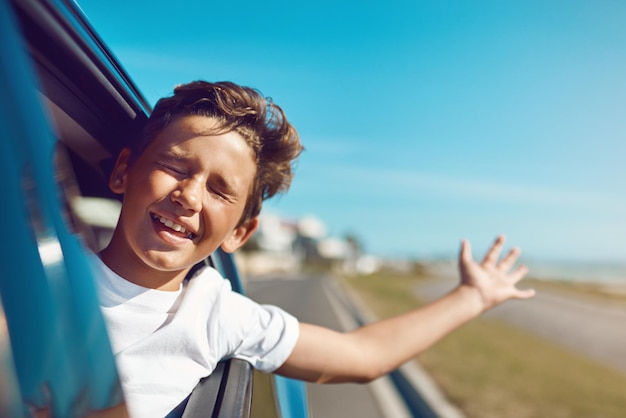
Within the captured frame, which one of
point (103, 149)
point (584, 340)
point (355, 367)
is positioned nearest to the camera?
point (103, 149)

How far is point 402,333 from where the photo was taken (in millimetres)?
2168

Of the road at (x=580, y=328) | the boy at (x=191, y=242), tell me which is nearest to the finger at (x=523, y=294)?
the boy at (x=191, y=242)

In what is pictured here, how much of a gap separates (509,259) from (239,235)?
41.6 inches

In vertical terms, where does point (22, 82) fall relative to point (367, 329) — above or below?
above

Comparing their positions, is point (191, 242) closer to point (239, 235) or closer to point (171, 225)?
point (171, 225)

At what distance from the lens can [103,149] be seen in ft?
5.57

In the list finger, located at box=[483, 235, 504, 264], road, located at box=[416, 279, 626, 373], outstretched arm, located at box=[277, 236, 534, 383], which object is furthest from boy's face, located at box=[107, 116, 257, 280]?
road, located at box=[416, 279, 626, 373]

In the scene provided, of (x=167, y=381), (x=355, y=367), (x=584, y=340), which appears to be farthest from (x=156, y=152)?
(x=584, y=340)

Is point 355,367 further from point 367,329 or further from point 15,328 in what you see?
point 15,328

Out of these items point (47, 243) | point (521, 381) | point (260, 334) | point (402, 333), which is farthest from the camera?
point (521, 381)

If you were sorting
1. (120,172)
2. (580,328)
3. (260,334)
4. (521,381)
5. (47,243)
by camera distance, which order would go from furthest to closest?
(580,328), (521,381), (260,334), (120,172), (47,243)

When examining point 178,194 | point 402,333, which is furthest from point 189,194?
point 402,333

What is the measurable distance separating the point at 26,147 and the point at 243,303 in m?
0.94

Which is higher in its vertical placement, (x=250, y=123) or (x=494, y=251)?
(x=250, y=123)
